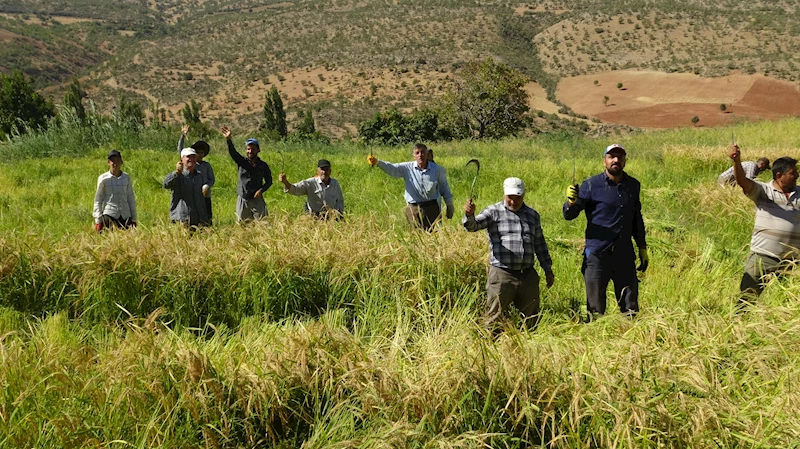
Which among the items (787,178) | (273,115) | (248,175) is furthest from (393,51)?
(787,178)

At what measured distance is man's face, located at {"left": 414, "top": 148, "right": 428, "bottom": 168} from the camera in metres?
6.50

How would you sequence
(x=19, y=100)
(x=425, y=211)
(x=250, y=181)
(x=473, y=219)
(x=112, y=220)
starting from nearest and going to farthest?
(x=473, y=219) < (x=112, y=220) < (x=425, y=211) < (x=250, y=181) < (x=19, y=100)

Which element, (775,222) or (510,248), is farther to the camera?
(775,222)

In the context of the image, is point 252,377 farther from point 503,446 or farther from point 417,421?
point 503,446

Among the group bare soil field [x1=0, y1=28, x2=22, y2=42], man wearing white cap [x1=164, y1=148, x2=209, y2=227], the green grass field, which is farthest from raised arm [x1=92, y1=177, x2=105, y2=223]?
bare soil field [x1=0, y1=28, x2=22, y2=42]

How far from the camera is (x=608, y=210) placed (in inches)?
175

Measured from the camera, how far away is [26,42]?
9269 cm

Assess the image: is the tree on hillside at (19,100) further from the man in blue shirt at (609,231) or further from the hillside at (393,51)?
the man in blue shirt at (609,231)

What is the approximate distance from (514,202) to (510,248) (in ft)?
1.23

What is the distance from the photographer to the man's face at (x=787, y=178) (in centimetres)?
460

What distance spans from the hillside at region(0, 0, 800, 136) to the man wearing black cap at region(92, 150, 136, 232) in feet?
139

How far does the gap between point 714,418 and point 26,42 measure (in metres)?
117

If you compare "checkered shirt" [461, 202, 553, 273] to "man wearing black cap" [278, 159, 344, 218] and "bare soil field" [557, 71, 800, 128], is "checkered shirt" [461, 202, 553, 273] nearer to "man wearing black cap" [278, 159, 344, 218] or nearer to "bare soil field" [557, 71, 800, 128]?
"man wearing black cap" [278, 159, 344, 218]

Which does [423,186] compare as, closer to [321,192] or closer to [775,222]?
[321,192]
